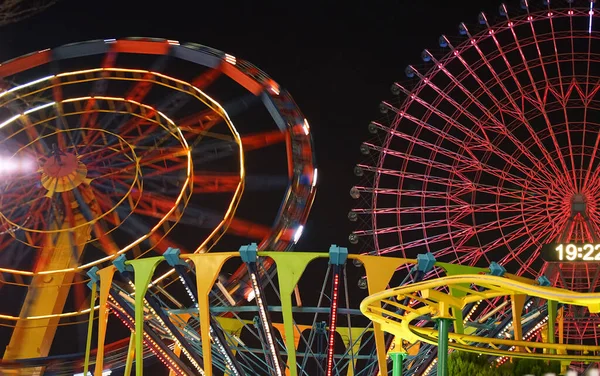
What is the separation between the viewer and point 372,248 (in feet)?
83.6

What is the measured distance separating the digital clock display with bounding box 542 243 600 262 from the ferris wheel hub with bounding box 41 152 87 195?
13144mm

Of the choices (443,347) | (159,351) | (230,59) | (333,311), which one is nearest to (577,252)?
(333,311)

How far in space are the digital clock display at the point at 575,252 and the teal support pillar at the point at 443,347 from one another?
10453mm

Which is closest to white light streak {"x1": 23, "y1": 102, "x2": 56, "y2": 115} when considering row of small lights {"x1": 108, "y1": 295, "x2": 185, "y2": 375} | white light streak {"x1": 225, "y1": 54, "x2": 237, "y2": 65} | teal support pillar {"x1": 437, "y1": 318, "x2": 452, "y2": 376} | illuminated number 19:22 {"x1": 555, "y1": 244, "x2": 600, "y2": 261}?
white light streak {"x1": 225, "y1": 54, "x2": 237, "y2": 65}

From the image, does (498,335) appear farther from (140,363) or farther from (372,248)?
(140,363)

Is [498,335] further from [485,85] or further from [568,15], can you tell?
[568,15]

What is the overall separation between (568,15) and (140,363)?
51.1ft

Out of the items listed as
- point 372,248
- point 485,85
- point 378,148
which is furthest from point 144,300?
point 485,85

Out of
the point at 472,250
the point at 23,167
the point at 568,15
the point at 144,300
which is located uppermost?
the point at 568,15

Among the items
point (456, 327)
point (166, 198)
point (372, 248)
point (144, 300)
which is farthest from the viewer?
point (372, 248)

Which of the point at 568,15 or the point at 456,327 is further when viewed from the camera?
the point at 568,15

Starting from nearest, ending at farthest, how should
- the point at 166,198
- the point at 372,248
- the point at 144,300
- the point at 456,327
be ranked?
the point at 456,327, the point at 144,300, the point at 166,198, the point at 372,248

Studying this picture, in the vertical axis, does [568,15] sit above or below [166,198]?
above

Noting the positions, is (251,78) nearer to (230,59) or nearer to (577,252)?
(230,59)
